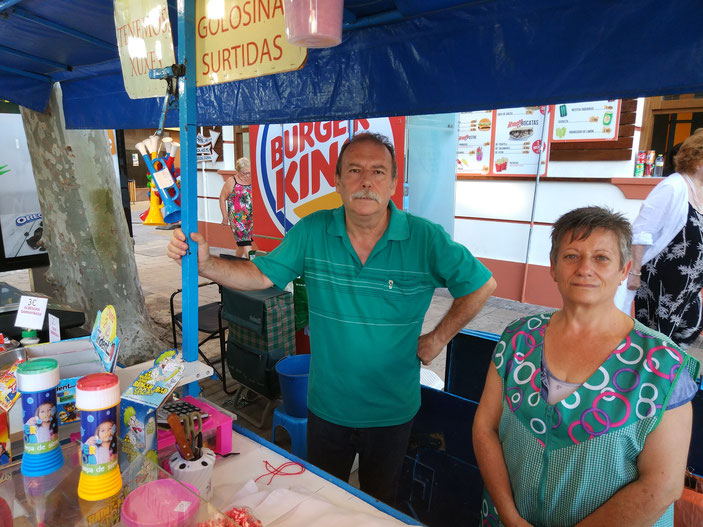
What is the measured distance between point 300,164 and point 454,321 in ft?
9.47

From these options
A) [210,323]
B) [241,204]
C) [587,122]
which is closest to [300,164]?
[210,323]

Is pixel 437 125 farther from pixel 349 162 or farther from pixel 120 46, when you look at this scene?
pixel 120 46

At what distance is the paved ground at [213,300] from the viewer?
3.70m

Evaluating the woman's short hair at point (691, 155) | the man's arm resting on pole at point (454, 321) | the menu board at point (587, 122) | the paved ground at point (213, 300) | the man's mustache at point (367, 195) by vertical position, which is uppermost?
the menu board at point (587, 122)

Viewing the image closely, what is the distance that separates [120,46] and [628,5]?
1567mm

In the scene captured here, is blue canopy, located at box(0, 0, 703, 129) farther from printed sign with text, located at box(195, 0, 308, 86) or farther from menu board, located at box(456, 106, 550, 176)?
menu board, located at box(456, 106, 550, 176)

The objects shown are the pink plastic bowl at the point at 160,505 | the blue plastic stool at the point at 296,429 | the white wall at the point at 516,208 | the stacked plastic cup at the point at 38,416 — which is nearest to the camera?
the pink plastic bowl at the point at 160,505

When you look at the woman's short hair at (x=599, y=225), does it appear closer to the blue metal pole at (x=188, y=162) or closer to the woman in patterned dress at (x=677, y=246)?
the blue metal pole at (x=188, y=162)

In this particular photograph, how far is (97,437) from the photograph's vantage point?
1.06 meters

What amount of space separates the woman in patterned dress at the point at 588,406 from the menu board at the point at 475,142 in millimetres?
5042

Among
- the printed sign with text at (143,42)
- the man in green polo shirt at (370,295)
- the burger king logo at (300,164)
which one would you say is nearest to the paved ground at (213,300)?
the man in green polo shirt at (370,295)

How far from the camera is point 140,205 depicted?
62.6 ft

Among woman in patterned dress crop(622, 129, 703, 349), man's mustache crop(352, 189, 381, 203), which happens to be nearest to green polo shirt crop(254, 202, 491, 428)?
man's mustache crop(352, 189, 381, 203)

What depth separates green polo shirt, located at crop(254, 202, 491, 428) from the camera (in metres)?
1.76
